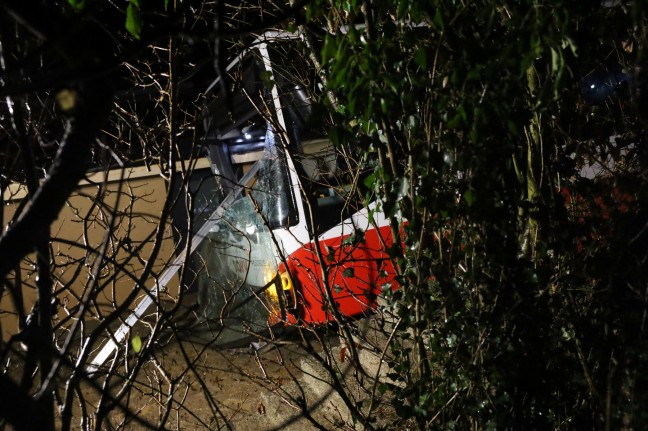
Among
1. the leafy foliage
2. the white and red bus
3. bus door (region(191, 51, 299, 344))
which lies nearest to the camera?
the leafy foliage

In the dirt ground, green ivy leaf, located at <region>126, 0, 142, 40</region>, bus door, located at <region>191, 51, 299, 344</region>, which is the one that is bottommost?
the dirt ground

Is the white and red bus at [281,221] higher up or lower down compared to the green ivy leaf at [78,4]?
lower down

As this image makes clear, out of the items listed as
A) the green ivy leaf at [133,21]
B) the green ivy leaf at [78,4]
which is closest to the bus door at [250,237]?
the green ivy leaf at [133,21]

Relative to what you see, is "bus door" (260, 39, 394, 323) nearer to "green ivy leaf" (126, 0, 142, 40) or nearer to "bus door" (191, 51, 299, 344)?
"bus door" (191, 51, 299, 344)

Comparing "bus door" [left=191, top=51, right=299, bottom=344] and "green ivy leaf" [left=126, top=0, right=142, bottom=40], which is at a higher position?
"green ivy leaf" [left=126, top=0, right=142, bottom=40]

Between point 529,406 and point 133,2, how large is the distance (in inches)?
109

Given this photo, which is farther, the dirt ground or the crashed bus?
the crashed bus

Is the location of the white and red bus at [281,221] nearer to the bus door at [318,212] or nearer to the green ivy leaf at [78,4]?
the bus door at [318,212]

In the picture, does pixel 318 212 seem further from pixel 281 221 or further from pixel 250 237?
pixel 250 237

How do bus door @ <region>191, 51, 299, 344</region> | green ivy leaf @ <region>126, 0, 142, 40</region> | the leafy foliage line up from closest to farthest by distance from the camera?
1. green ivy leaf @ <region>126, 0, 142, 40</region>
2. the leafy foliage
3. bus door @ <region>191, 51, 299, 344</region>

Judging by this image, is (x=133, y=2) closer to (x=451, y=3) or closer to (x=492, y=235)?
(x=451, y=3)

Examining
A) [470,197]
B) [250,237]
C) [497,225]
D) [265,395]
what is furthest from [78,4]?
[250,237]

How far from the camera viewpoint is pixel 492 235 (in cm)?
316

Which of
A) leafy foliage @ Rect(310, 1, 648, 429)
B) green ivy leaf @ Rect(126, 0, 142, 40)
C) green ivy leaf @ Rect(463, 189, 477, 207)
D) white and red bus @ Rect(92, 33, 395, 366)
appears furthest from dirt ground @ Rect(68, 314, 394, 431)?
green ivy leaf @ Rect(126, 0, 142, 40)
